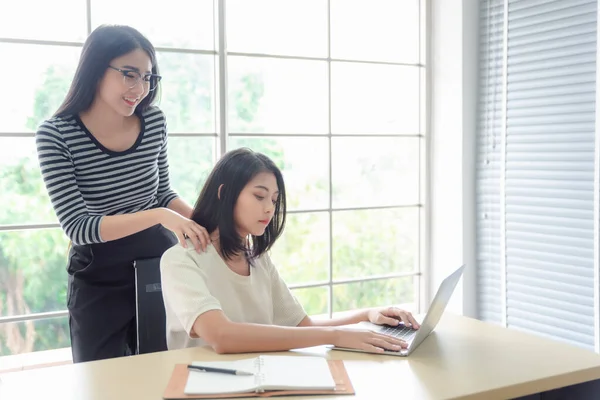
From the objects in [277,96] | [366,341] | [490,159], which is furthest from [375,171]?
[366,341]

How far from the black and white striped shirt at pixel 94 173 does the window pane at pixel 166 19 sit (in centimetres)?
73

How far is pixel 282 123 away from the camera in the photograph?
10.4 feet

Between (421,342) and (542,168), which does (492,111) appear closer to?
(542,168)

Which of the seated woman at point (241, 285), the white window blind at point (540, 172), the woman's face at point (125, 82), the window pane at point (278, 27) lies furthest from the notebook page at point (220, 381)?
the white window blind at point (540, 172)

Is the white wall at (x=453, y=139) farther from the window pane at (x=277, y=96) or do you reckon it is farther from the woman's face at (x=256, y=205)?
the woman's face at (x=256, y=205)

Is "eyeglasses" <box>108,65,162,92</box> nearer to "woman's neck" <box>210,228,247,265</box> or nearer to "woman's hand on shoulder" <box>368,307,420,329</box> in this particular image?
"woman's neck" <box>210,228,247,265</box>

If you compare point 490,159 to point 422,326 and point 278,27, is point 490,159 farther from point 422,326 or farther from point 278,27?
point 422,326

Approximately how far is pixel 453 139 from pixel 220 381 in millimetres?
2335

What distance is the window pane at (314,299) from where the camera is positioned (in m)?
3.27

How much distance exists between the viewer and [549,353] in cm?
167

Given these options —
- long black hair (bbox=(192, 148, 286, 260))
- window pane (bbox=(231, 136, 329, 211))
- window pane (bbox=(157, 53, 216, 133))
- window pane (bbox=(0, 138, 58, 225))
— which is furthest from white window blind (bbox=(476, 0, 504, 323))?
window pane (bbox=(0, 138, 58, 225))

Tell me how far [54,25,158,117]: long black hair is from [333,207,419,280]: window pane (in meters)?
1.62

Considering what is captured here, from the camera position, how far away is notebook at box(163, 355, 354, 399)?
4.44ft

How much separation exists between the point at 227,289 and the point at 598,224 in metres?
1.75
